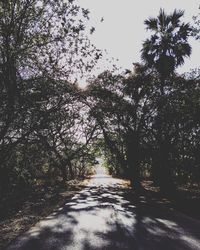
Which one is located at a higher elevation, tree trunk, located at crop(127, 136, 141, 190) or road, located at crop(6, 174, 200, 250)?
tree trunk, located at crop(127, 136, 141, 190)

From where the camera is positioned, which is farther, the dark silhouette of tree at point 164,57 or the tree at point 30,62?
the dark silhouette of tree at point 164,57

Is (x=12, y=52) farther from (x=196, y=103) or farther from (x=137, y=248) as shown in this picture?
(x=196, y=103)

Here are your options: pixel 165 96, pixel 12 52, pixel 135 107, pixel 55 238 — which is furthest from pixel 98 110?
pixel 55 238

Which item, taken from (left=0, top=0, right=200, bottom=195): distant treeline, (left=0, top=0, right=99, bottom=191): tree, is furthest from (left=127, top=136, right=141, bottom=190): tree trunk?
(left=0, top=0, right=99, bottom=191): tree

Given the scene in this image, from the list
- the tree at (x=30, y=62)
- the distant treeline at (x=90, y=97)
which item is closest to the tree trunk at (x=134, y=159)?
the distant treeline at (x=90, y=97)

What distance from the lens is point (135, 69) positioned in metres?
30.3

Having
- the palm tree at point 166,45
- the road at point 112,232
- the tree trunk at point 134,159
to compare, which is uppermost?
the palm tree at point 166,45

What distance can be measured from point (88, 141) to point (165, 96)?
2217 centimetres

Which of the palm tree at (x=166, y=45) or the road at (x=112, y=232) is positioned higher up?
the palm tree at (x=166, y=45)

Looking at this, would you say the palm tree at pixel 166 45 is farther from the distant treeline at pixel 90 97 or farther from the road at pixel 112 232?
the road at pixel 112 232

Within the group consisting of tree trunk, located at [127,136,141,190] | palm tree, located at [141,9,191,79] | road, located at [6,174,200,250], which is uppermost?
palm tree, located at [141,9,191,79]

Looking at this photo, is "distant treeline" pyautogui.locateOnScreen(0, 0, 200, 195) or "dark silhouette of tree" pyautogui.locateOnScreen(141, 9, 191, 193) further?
"dark silhouette of tree" pyautogui.locateOnScreen(141, 9, 191, 193)

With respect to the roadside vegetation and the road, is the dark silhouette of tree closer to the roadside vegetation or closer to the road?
the roadside vegetation

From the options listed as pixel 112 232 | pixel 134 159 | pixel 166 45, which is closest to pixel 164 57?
pixel 166 45
